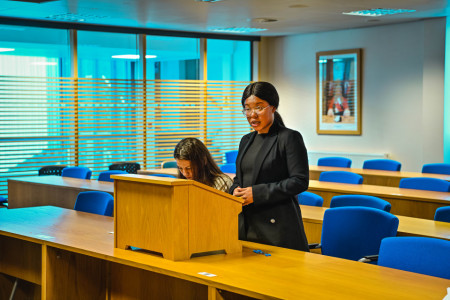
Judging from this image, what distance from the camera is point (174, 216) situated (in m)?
3.01

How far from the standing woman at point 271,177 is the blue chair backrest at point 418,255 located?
0.52 meters

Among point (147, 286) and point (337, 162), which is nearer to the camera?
point (147, 286)

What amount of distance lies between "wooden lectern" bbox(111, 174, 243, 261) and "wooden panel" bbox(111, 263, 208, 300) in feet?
1.27

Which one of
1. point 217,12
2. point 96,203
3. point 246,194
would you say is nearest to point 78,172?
point 217,12

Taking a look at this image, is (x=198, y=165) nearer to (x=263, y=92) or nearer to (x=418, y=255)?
(x=263, y=92)

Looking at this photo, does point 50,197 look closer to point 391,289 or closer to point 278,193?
point 278,193

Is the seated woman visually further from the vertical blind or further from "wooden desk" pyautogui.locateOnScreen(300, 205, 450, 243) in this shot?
the vertical blind

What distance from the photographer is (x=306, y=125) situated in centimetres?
1275

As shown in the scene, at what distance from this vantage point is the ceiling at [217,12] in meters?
8.70

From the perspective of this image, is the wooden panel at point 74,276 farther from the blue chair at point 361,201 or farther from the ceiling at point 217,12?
the ceiling at point 217,12

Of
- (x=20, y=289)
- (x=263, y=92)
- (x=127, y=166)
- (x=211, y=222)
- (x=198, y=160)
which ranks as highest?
(x=263, y=92)

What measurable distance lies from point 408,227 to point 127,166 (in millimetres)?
6787

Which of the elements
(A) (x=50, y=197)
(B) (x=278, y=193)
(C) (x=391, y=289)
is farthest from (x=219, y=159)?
(C) (x=391, y=289)

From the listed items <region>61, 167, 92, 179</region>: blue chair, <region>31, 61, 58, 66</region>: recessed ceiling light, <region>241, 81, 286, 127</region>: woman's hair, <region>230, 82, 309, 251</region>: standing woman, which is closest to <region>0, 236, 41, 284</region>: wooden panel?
<region>230, 82, 309, 251</region>: standing woman
